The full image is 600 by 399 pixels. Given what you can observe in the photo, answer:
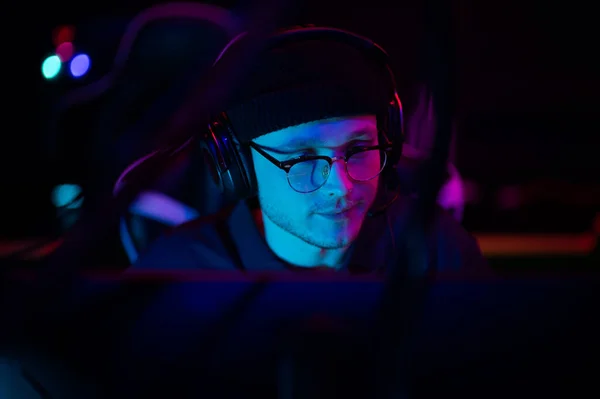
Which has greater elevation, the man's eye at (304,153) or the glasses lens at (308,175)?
the man's eye at (304,153)

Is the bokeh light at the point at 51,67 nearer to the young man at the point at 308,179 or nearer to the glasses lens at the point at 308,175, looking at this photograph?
the young man at the point at 308,179

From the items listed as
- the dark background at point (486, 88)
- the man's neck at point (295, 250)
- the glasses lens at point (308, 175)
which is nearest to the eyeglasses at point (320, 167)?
the glasses lens at point (308, 175)

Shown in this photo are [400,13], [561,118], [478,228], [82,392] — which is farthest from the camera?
[561,118]

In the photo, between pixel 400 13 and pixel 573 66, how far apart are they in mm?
917

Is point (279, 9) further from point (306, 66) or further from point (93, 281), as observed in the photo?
point (306, 66)

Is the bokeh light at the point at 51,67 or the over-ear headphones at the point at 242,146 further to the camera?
the bokeh light at the point at 51,67

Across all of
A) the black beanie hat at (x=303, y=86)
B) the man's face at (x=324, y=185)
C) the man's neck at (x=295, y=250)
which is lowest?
the man's neck at (x=295, y=250)

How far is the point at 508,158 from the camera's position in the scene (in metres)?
2.54

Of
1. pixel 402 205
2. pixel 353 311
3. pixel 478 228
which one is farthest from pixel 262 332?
pixel 478 228

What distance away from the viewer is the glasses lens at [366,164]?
3.41 feet

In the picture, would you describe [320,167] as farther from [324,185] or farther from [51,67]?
[51,67]

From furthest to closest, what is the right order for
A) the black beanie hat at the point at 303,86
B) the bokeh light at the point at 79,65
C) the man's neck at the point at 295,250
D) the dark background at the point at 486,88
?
the dark background at the point at 486,88, the bokeh light at the point at 79,65, the man's neck at the point at 295,250, the black beanie hat at the point at 303,86

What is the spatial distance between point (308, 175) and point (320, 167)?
3 cm

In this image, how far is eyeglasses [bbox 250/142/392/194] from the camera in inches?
40.0
